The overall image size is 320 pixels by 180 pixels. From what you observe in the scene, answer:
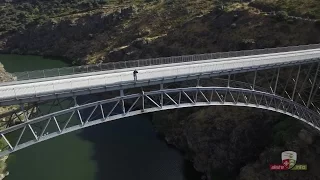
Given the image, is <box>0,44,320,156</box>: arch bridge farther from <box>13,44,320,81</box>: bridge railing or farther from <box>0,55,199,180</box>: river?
<box>0,55,199,180</box>: river

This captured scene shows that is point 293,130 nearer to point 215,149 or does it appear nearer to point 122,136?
point 215,149

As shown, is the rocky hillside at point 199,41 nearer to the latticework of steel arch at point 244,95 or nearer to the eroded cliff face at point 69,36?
the eroded cliff face at point 69,36

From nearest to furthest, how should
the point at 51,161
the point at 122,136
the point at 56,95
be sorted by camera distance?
the point at 56,95
the point at 51,161
the point at 122,136

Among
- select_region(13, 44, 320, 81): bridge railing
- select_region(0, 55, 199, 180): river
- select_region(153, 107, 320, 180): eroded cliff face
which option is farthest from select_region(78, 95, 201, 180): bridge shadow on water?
select_region(13, 44, 320, 81): bridge railing

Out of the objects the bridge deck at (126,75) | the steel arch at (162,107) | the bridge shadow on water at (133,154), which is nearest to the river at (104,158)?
the bridge shadow on water at (133,154)

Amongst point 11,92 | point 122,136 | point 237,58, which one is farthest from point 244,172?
point 11,92

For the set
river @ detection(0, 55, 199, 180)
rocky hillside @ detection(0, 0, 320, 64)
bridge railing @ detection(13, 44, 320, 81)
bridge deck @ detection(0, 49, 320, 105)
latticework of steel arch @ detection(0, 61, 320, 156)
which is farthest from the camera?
rocky hillside @ detection(0, 0, 320, 64)

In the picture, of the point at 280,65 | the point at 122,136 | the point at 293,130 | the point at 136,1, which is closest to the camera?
the point at 280,65
